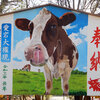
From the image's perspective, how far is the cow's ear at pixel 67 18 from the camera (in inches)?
200

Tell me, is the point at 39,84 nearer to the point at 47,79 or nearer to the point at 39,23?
the point at 47,79

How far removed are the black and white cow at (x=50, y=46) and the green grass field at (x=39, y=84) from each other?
11 cm

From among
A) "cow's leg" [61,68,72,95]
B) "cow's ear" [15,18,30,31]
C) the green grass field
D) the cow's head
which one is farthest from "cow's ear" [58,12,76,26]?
the green grass field

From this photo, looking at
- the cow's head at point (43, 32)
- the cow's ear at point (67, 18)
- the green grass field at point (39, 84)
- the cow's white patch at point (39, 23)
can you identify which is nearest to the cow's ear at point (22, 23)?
the cow's head at point (43, 32)

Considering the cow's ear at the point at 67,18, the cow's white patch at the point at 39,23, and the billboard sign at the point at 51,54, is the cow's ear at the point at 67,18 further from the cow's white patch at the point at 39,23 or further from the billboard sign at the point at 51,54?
the cow's white patch at the point at 39,23

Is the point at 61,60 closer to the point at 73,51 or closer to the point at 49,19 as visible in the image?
the point at 73,51

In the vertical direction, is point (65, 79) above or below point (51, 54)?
below

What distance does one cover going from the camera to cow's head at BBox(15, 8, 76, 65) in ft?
16.5

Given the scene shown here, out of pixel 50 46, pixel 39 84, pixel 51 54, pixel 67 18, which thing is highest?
pixel 67 18

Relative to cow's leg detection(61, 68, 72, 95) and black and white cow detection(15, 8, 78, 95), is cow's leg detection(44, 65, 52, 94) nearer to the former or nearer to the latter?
black and white cow detection(15, 8, 78, 95)

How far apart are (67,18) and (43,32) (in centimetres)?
71

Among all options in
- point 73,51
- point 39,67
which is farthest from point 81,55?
point 39,67

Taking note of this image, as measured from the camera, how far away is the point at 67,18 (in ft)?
16.7

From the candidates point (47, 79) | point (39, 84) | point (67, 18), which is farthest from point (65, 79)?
point (67, 18)
